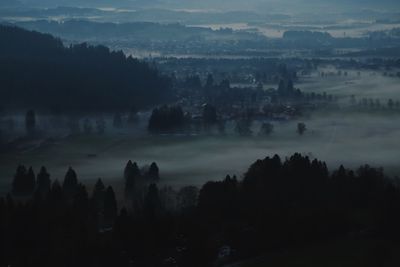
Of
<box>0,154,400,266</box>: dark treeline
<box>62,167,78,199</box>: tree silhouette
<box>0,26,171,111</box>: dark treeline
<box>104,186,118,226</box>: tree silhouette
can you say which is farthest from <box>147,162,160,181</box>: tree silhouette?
<box>0,26,171,111</box>: dark treeline

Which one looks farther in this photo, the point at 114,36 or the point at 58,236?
the point at 114,36

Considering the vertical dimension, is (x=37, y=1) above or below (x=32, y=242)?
above

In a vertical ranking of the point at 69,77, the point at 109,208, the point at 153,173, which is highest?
the point at 69,77

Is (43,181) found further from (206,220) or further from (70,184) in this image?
(206,220)

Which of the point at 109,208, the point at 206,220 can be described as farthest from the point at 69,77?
the point at 206,220

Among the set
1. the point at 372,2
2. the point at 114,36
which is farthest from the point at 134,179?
the point at 372,2

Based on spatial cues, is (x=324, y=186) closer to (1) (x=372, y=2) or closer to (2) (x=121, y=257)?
(2) (x=121, y=257)

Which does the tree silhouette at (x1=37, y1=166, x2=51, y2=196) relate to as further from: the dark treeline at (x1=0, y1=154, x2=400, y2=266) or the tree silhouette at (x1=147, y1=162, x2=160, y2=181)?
the tree silhouette at (x1=147, y1=162, x2=160, y2=181)
